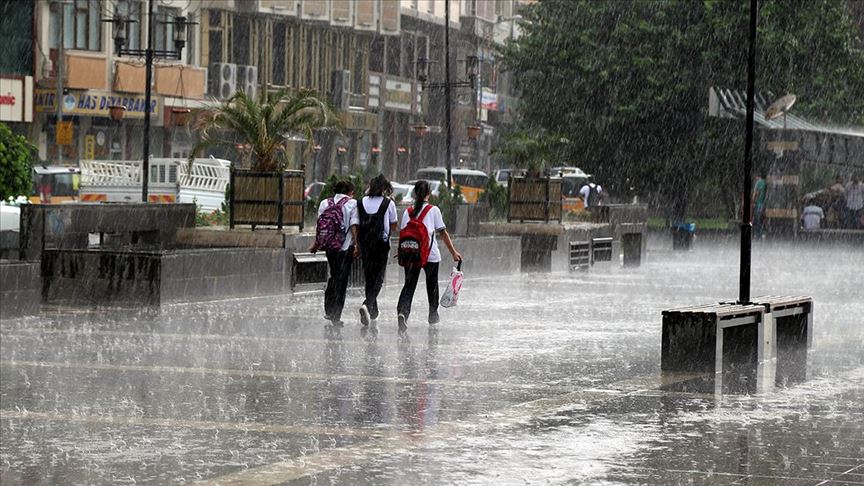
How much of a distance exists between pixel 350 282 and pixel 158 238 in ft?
8.37

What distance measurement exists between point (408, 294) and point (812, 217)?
31164 millimetres

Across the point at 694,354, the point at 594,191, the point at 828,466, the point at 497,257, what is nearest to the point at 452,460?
the point at 828,466

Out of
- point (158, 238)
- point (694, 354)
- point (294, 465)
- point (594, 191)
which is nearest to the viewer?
point (294, 465)

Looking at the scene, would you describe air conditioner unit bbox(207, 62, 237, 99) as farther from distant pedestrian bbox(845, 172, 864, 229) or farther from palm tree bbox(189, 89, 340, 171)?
palm tree bbox(189, 89, 340, 171)

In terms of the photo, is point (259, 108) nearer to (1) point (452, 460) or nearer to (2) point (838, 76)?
(1) point (452, 460)

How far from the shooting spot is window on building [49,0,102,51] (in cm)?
5009

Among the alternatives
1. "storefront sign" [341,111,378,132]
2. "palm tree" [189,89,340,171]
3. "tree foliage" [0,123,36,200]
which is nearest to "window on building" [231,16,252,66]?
"storefront sign" [341,111,378,132]

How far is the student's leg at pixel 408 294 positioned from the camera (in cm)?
1778

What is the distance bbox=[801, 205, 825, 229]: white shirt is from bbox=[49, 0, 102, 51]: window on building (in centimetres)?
1932

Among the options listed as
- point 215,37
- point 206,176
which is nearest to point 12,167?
point 206,176

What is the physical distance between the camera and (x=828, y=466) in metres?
9.44

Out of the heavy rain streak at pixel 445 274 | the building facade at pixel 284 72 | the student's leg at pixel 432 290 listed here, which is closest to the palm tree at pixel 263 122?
the heavy rain streak at pixel 445 274

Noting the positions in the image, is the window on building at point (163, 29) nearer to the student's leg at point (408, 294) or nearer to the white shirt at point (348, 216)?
the white shirt at point (348, 216)

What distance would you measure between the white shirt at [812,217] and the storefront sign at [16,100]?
66.0 feet
